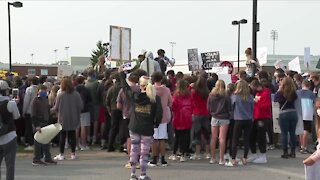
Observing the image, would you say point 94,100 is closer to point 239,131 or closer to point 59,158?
point 59,158

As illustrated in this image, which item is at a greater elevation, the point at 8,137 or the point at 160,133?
the point at 8,137

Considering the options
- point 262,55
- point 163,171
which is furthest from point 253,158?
point 262,55

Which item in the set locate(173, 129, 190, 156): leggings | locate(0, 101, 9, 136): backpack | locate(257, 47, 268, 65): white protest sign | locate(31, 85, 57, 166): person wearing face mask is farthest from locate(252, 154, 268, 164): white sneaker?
locate(257, 47, 268, 65): white protest sign

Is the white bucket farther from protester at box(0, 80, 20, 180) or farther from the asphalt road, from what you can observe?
protester at box(0, 80, 20, 180)

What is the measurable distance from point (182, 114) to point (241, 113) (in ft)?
4.37

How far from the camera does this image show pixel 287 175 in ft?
33.3

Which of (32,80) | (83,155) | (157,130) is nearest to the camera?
(157,130)

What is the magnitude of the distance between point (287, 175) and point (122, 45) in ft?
22.4

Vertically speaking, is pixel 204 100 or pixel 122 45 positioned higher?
pixel 122 45

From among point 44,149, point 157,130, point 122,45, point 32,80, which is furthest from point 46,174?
point 122,45

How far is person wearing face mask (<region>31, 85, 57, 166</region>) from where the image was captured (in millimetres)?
11242

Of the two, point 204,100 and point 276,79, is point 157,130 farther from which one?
point 276,79

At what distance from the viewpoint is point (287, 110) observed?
1221cm

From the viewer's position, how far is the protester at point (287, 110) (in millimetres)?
12031
